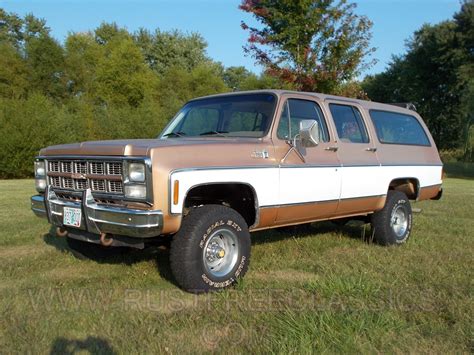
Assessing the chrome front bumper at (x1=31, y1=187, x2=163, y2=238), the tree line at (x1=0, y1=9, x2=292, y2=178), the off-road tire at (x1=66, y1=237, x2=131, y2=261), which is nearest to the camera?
the chrome front bumper at (x1=31, y1=187, x2=163, y2=238)

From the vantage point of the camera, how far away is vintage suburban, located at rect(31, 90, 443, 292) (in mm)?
4035

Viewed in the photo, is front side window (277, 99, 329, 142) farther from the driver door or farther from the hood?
the hood

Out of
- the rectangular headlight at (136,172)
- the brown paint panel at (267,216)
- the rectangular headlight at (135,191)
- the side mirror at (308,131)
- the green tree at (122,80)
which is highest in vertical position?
the green tree at (122,80)

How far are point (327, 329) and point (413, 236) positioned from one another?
13.8 ft

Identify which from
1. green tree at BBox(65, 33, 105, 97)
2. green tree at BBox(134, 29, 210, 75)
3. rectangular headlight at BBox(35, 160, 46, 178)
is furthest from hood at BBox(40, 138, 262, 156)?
green tree at BBox(134, 29, 210, 75)

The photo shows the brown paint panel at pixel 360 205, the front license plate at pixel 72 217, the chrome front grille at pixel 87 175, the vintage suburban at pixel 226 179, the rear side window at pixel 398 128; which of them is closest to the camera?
the vintage suburban at pixel 226 179

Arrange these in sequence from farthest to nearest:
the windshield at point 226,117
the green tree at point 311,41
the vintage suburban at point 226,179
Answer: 1. the green tree at point 311,41
2. the windshield at point 226,117
3. the vintage suburban at point 226,179

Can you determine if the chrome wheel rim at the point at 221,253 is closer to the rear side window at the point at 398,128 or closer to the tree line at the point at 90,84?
the rear side window at the point at 398,128

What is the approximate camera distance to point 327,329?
136 inches

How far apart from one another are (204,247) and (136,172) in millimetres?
903

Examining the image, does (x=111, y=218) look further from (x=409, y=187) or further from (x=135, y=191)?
(x=409, y=187)

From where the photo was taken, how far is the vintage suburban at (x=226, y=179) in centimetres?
404

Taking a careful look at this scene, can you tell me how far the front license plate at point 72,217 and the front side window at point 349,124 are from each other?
3.14m

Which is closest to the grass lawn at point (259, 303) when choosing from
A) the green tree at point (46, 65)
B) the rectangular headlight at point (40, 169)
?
the rectangular headlight at point (40, 169)
